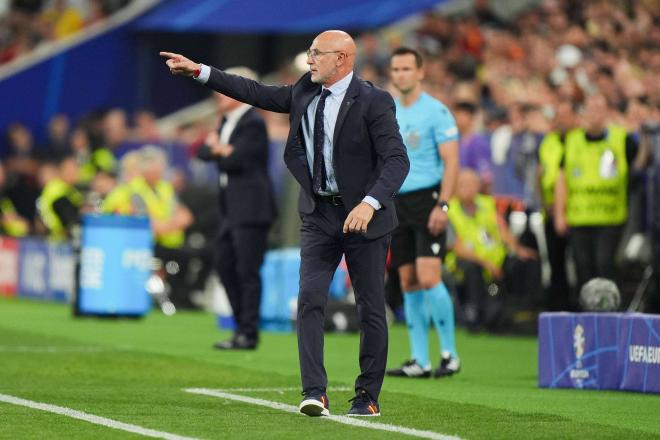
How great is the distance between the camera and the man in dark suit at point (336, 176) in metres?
9.28

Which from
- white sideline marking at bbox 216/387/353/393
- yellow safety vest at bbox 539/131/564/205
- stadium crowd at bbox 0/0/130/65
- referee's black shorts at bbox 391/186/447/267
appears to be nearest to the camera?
white sideline marking at bbox 216/387/353/393

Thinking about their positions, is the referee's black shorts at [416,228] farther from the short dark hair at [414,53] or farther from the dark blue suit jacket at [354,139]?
the dark blue suit jacket at [354,139]

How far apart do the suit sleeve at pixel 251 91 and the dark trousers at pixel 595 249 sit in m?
6.68

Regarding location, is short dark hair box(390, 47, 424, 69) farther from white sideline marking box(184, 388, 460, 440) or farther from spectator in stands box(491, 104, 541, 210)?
spectator in stands box(491, 104, 541, 210)

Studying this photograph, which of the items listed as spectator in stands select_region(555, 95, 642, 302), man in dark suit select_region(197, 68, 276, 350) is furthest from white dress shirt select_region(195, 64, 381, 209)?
spectator in stands select_region(555, 95, 642, 302)

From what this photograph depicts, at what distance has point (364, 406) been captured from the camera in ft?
30.6

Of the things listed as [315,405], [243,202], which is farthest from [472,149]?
[315,405]

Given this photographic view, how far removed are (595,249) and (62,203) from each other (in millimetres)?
7643

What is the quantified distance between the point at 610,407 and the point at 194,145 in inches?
489

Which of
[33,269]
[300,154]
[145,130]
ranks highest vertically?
[145,130]

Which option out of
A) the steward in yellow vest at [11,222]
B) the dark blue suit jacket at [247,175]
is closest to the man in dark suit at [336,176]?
the dark blue suit jacket at [247,175]

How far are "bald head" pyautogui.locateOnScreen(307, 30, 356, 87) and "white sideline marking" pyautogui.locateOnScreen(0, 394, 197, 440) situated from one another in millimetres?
2089

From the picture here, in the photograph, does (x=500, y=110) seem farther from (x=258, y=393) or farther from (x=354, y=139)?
(x=354, y=139)

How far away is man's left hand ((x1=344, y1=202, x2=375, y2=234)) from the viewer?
9.01 m
